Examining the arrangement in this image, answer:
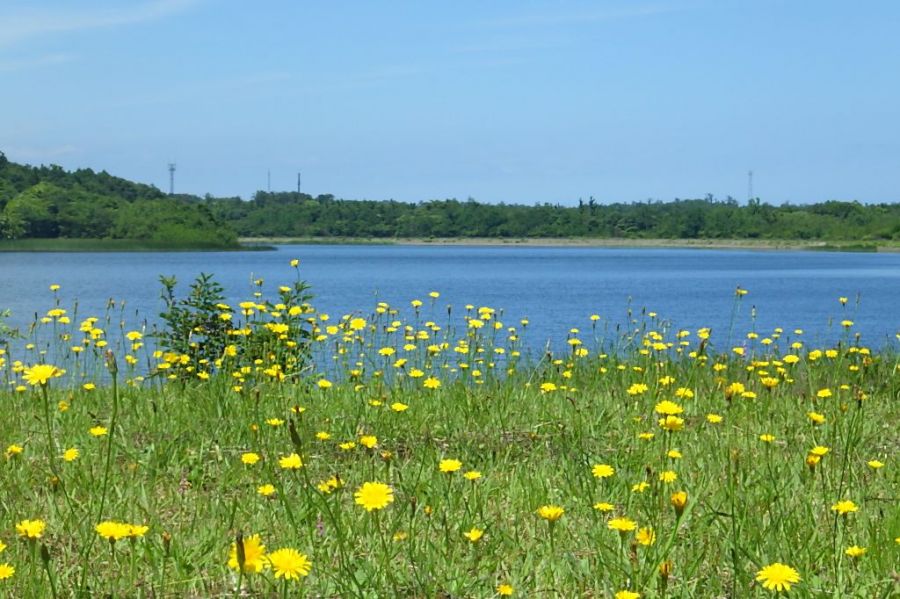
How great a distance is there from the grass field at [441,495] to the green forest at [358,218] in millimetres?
126616

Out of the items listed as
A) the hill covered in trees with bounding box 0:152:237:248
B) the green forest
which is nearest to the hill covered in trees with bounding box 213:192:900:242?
the green forest

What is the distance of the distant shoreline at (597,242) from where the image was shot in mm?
140625

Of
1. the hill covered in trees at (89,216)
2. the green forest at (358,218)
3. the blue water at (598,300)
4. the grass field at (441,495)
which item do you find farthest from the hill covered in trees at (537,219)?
the grass field at (441,495)

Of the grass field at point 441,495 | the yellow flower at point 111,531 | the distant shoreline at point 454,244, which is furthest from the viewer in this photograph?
the distant shoreline at point 454,244

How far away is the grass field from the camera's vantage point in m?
3.18

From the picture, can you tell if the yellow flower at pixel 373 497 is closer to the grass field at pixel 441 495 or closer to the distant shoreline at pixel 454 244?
the grass field at pixel 441 495

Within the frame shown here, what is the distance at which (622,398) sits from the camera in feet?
22.1

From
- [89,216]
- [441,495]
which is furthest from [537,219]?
[441,495]

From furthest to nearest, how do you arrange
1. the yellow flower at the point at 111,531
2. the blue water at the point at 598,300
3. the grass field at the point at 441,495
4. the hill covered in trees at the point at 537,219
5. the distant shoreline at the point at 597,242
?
the hill covered in trees at the point at 537,219
the distant shoreline at the point at 597,242
the blue water at the point at 598,300
the grass field at the point at 441,495
the yellow flower at the point at 111,531

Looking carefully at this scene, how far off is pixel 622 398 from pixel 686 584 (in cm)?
358

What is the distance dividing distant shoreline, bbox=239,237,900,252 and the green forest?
110 centimetres

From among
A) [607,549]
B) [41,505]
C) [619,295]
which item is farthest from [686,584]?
[619,295]

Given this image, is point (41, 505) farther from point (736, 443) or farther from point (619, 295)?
point (619, 295)

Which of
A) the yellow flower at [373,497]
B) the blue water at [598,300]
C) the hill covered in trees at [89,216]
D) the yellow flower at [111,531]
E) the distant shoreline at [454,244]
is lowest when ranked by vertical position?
the blue water at [598,300]
